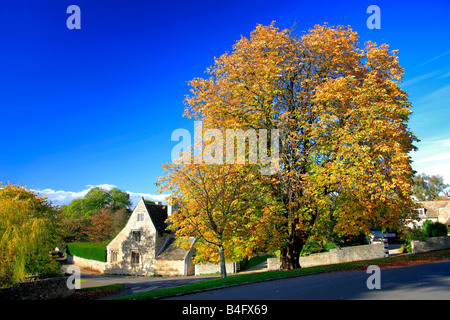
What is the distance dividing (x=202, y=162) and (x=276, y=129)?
5.02m

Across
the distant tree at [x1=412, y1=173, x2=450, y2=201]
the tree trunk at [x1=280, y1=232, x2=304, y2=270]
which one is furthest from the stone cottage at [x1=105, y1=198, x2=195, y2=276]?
the distant tree at [x1=412, y1=173, x2=450, y2=201]

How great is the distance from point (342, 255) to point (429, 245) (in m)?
11.8

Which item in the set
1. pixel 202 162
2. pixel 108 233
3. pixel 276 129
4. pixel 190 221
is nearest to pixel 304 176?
pixel 276 129

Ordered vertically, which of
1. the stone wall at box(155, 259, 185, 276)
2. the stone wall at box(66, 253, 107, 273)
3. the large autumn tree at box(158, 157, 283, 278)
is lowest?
the stone wall at box(66, 253, 107, 273)

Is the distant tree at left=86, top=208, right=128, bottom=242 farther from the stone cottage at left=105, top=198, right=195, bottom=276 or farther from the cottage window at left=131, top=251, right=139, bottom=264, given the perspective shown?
the cottage window at left=131, top=251, right=139, bottom=264

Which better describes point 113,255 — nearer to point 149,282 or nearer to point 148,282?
point 148,282

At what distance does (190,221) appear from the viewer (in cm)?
1878

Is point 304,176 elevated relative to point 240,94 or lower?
lower

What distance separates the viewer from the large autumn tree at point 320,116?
1642 centimetres

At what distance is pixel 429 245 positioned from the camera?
3444 cm

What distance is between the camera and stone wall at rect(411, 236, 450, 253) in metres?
34.2

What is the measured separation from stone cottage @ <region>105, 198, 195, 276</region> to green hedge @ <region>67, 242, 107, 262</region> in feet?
7.92

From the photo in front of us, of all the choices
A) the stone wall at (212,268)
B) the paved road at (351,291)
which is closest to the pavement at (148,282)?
the stone wall at (212,268)

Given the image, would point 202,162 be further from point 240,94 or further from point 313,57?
point 313,57
